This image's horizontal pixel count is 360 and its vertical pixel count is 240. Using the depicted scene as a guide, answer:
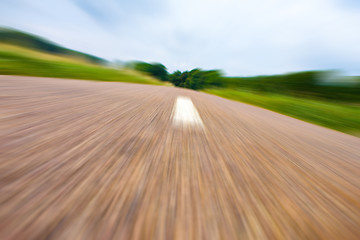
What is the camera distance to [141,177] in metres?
0.44

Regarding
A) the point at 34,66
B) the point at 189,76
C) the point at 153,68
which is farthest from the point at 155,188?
the point at 189,76

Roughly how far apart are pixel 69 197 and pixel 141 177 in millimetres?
180

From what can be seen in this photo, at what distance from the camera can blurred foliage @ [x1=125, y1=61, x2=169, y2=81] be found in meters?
22.8

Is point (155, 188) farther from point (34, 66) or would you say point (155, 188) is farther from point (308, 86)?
point (308, 86)

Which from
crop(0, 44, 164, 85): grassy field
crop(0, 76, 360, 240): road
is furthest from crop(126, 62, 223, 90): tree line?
crop(0, 76, 360, 240): road

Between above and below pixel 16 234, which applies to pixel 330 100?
above

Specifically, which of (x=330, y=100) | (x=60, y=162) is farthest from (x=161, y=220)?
(x=330, y=100)

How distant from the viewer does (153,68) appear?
26.3m

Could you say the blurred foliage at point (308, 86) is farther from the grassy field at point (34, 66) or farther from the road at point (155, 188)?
the grassy field at point (34, 66)

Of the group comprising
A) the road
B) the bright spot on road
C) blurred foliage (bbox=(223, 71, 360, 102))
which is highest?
blurred foliage (bbox=(223, 71, 360, 102))

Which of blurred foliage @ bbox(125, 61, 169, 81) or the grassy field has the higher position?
blurred foliage @ bbox(125, 61, 169, 81)

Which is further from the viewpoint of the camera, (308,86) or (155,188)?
(308,86)

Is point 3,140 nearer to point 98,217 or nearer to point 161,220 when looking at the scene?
point 98,217

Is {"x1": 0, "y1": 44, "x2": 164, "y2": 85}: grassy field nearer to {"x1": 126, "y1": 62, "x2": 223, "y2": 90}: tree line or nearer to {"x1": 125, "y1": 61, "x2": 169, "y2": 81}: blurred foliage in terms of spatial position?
{"x1": 126, "y1": 62, "x2": 223, "y2": 90}: tree line
